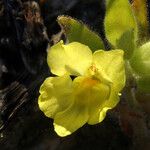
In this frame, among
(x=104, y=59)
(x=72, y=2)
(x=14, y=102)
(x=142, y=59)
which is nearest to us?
(x=104, y=59)

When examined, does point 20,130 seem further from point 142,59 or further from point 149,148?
point 142,59

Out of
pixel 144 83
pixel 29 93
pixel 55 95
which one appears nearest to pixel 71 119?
pixel 55 95

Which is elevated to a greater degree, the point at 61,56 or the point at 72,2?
the point at 61,56

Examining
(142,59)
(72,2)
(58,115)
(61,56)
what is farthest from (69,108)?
(72,2)

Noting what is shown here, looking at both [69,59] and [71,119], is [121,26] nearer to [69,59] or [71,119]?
[69,59]

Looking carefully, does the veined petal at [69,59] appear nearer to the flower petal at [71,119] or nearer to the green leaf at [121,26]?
the flower petal at [71,119]
